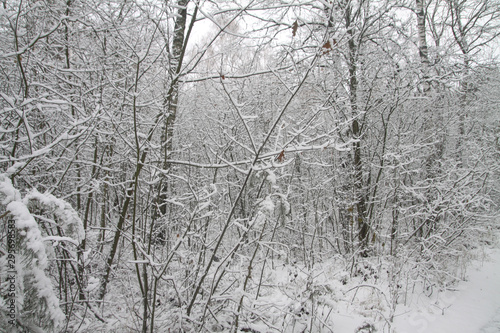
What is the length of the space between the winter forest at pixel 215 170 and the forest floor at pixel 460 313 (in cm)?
15

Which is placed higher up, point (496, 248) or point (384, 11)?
point (384, 11)

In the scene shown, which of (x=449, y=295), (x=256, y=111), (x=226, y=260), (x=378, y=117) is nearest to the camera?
(x=226, y=260)

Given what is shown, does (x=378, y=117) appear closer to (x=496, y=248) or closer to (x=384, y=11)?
(x=384, y=11)

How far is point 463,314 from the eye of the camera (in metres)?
3.27

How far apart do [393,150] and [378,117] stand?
97 centimetres

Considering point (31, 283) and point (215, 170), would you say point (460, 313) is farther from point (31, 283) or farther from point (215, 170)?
point (31, 283)

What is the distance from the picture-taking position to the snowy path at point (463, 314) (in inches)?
116

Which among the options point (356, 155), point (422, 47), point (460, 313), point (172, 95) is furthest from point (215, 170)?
point (422, 47)

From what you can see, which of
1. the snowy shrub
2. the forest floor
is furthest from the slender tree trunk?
the snowy shrub

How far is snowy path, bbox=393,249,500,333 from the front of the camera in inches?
116

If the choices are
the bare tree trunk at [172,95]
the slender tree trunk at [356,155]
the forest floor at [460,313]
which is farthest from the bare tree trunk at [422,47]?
the bare tree trunk at [172,95]

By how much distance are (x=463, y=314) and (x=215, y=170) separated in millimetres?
3562

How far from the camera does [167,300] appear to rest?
2.74 metres

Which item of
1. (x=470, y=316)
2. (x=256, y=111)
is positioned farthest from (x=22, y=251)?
(x=256, y=111)
